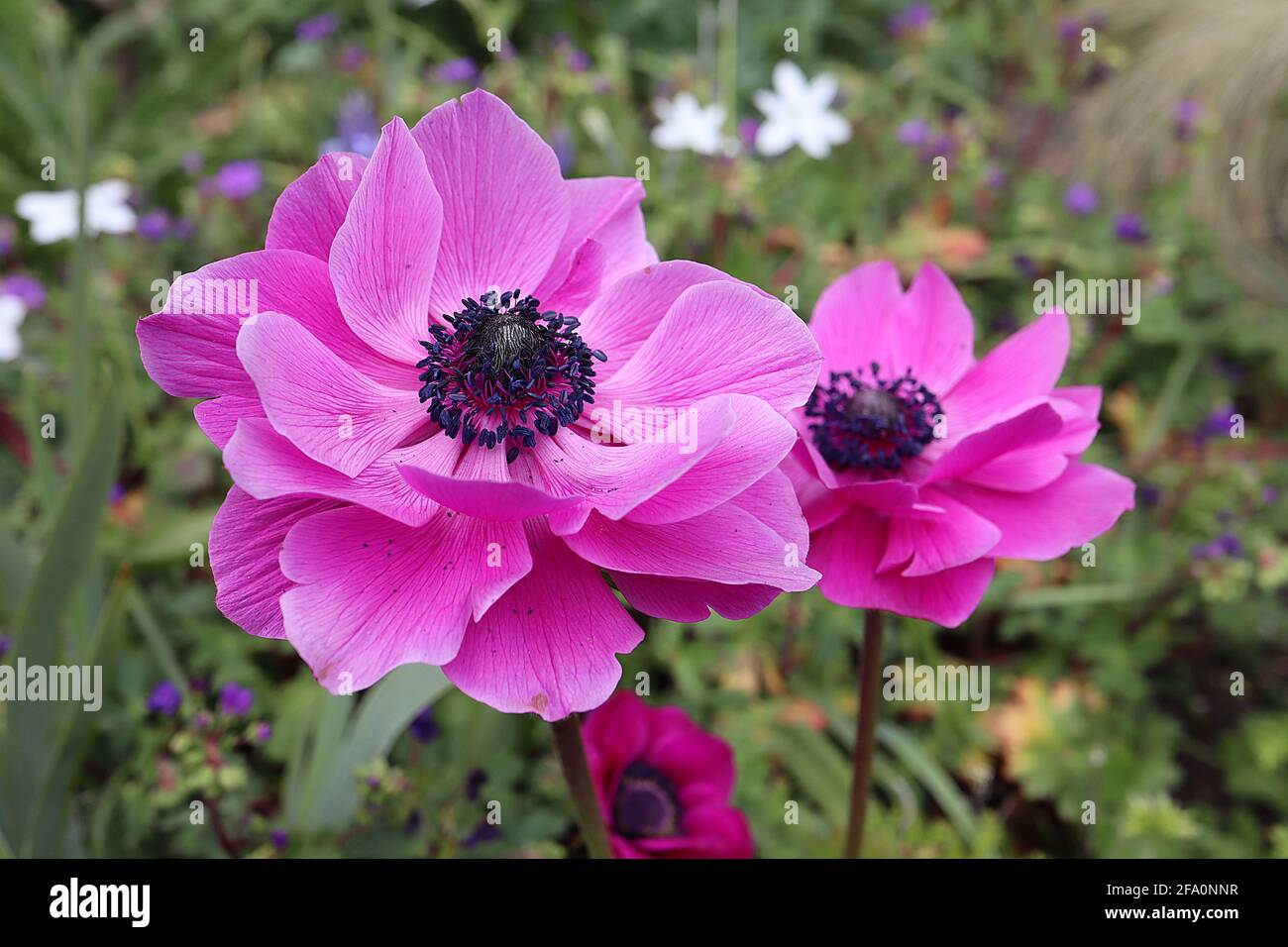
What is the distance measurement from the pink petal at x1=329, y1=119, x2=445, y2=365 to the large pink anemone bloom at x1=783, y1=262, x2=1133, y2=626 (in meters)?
0.34

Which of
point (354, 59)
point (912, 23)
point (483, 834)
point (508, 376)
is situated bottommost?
point (483, 834)

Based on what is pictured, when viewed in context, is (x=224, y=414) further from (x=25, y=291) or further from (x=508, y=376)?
(x=25, y=291)

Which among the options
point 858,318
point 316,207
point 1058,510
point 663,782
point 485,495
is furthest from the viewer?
point 663,782

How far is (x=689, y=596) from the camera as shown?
66 centimetres

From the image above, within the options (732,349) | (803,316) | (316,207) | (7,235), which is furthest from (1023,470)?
(7,235)

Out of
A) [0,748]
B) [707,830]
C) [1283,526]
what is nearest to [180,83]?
[0,748]

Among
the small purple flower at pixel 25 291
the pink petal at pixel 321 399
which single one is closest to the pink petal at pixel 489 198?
the pink petal at pixel 321 399

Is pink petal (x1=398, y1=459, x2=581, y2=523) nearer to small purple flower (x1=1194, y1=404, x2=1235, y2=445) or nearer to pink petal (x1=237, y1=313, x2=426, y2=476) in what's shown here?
pink petal (x1=237, y1=313, x2=426, y2=476)

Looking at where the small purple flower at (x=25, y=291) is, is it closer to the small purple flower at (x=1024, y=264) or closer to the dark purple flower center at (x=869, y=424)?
the dark purple flower center at (x=869, y=424)

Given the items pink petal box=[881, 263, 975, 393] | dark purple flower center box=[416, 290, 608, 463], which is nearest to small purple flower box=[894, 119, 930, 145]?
pink petal box=[881, 263, 975, 393]

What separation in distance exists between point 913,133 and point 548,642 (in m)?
2.33

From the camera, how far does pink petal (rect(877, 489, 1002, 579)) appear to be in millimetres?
751

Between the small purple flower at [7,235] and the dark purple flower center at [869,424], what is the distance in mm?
2264

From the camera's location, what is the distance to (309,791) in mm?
1209
